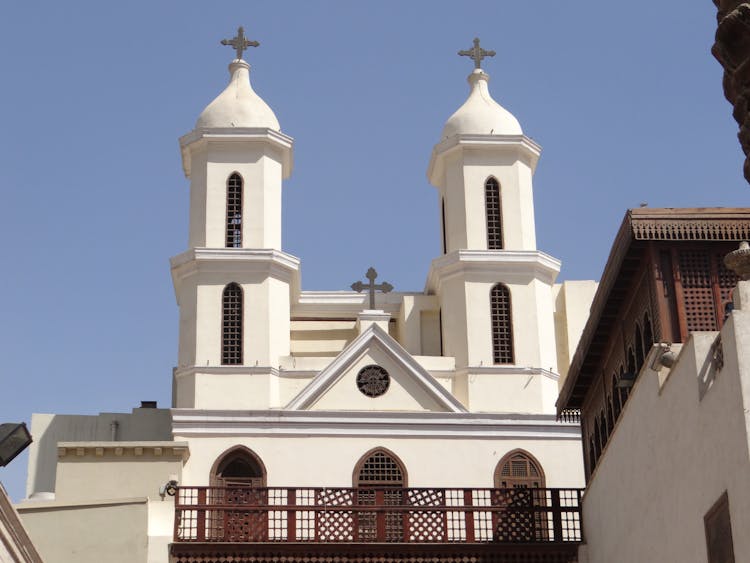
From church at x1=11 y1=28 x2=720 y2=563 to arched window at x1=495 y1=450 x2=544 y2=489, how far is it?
0.03 metres

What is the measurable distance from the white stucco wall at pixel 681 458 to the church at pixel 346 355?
379 inches

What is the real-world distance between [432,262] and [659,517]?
1936cm

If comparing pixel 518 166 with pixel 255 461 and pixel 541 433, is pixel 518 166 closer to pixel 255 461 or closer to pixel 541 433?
pixel 541 433

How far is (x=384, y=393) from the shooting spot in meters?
35.8

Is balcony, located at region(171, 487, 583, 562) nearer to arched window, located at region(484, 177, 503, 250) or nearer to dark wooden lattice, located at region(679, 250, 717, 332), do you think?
dark wooden lattice, located at region(679, 250, 717, 332)

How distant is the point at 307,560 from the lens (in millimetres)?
24938

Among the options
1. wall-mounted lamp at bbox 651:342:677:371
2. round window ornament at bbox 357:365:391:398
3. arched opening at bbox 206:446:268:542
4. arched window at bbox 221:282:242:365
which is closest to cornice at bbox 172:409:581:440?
round window ornament at bbox 357:365:391:398

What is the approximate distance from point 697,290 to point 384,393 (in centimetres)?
1662

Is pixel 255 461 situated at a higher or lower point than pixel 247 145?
lower

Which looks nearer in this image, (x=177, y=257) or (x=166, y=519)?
(x=166, y=519)

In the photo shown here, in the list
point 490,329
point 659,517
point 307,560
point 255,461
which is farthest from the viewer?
point 490,329

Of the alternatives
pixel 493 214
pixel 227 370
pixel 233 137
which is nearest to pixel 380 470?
pixel 227 370

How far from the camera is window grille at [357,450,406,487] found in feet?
112

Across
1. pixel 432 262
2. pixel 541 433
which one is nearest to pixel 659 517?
pixel 541 433
